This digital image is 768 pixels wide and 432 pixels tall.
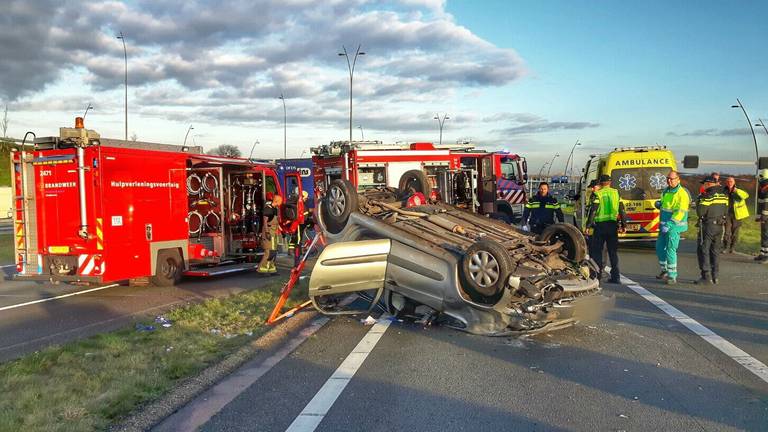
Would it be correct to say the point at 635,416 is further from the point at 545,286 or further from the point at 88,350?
the point at 88,350

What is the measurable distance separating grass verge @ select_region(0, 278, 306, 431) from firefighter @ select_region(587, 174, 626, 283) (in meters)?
5.98

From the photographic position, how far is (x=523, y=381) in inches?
209

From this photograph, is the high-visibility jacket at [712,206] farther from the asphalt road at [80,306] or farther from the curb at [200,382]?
the asphalt road at [80,306]

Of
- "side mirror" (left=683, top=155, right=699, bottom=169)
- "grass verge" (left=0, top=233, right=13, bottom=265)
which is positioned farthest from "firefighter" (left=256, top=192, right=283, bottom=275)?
"side mirror" (left=683, top=155, right=699, bottom=169)

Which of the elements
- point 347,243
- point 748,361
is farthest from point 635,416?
point 347,243

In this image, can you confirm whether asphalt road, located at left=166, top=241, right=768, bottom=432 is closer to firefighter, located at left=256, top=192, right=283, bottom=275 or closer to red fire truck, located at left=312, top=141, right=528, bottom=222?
firefighter, located at left=256, top=192, right=283, bottom=275

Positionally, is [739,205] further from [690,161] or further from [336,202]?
[336,202]

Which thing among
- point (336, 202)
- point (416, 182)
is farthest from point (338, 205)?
point (416, 182)

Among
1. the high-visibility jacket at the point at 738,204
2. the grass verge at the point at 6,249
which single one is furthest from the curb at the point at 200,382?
the grass verge at the point at 6,249

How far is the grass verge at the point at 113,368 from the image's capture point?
4.44 m

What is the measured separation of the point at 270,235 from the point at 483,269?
732 cm

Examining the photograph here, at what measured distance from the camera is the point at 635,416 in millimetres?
4434

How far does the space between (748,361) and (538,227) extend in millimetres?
6781

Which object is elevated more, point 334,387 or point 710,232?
point 710,232
